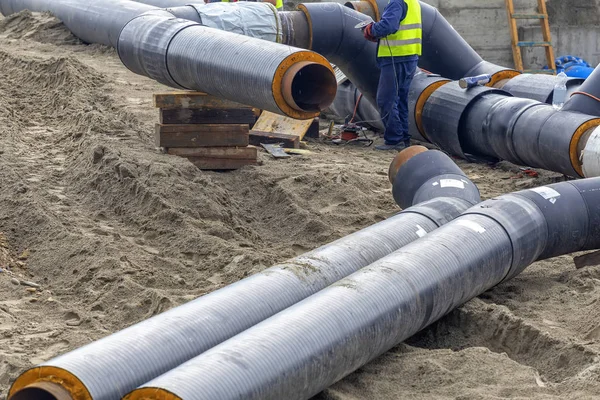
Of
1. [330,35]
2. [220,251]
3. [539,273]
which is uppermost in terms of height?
[330,35]

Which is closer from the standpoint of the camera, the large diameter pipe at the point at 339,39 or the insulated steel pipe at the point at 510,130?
the insulated steel pipe at the point at 510,130

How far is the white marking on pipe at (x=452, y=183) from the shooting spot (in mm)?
6070

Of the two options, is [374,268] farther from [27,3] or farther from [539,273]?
[27,3]

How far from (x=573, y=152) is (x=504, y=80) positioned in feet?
9.68

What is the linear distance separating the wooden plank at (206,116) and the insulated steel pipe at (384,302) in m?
2.87

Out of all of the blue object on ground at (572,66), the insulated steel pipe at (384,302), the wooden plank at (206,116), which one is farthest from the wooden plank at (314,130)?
the blue object on ground at (572,66)

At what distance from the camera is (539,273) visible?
5703mm

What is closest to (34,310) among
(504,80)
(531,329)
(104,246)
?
(104,246)

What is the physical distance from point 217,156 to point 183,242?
168 centimetres

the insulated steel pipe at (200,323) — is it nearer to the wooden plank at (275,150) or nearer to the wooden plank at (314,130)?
the wooden plank at (275,150)

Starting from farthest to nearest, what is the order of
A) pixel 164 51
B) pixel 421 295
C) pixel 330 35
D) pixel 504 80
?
pixel 504 80
pixel 330 35
pixel 164 51
pixel 421 295

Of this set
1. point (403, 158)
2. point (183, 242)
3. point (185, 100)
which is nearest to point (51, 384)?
point (183, 242)

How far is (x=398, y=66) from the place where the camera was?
9.66m

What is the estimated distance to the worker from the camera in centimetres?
956
